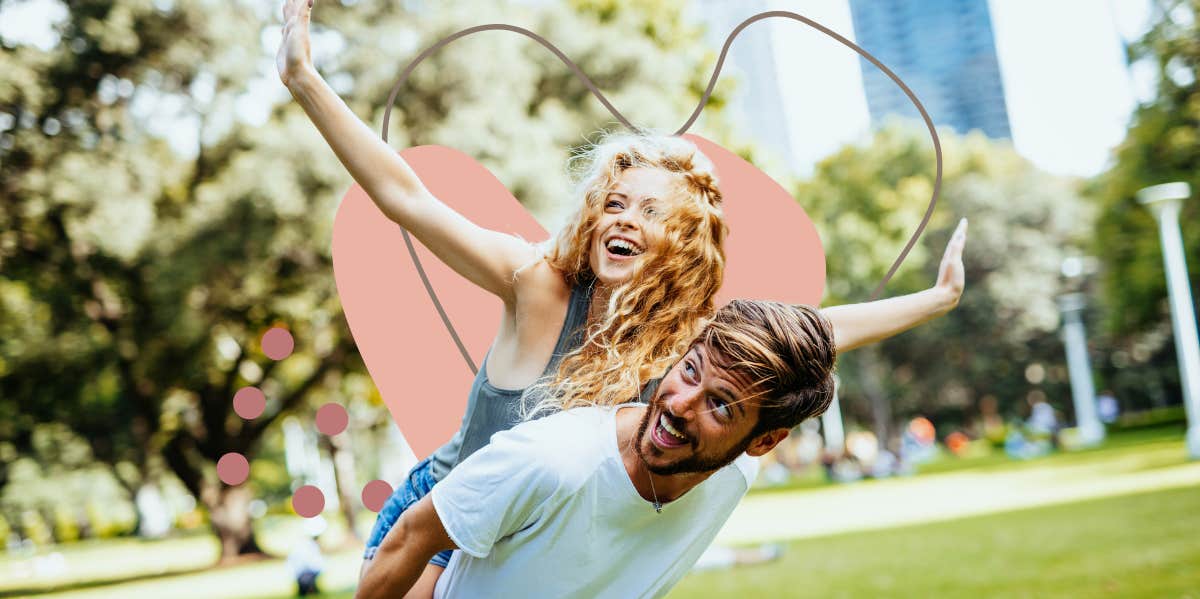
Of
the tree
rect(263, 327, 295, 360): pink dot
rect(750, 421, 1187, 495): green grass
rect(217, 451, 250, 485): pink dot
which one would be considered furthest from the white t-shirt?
rect(750, 421, 1187, 495): green grass

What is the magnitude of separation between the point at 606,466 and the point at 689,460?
0.17 metres

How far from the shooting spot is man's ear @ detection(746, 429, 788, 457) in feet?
7.30

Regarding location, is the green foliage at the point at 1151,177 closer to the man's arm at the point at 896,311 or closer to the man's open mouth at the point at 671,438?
the man's arm at the point at 896,311

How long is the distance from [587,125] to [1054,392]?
35865 millimetres

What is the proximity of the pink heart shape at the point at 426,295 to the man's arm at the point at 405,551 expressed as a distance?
1597 millimetres

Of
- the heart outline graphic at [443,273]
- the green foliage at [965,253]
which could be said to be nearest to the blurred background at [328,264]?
the heart outline graphic at [443,273]

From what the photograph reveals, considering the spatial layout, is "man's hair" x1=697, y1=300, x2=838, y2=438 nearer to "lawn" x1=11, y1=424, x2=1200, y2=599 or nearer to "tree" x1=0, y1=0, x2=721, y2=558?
"lawn" x1=11, y1=424, x2=1200, y2=599

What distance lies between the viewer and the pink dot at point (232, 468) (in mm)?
20633

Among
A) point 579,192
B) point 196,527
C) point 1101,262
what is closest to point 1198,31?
point 1101,262

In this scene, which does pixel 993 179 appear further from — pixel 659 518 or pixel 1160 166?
pixel 659 518

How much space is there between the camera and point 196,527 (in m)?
57.4

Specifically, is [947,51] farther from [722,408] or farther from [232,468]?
[722,408]

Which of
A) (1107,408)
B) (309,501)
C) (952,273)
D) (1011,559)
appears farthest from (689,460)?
(1107,408)

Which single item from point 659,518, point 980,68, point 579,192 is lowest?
point 659,518
